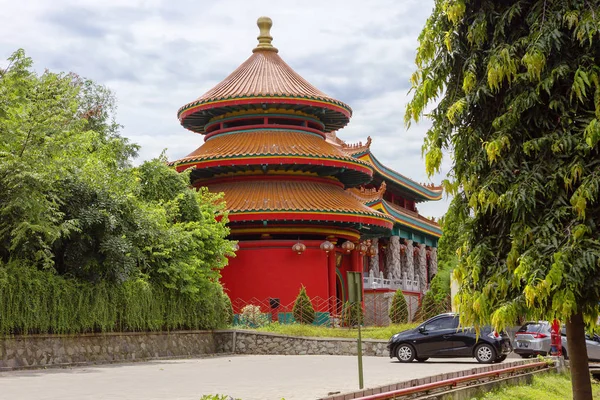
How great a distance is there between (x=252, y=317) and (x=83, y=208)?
1067cm

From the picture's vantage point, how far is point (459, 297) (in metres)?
12.2

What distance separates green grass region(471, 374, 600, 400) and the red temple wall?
14.2 metres

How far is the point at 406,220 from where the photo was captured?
163ft

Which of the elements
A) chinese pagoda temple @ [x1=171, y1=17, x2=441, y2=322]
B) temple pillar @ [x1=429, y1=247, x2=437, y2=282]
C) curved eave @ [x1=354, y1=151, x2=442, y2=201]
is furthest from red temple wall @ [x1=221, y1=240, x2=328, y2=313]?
temple pillar @ [x1=429, y1=247, x2=437, y2=282]

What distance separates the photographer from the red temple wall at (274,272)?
34344mm

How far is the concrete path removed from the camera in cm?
1446

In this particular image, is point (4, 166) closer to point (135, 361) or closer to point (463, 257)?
point (135, 361)

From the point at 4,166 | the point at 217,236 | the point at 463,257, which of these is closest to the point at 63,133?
the point at 4,166

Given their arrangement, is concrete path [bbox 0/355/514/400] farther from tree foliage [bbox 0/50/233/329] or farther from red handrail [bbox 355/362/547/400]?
tree foliage [bbox 0/50/233/329]

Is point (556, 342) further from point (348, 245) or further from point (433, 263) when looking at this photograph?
point (433, 263)

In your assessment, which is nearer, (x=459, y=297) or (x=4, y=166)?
(x=459, y=297)

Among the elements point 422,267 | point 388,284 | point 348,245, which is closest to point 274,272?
point 348,245

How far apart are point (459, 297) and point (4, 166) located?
1197cm

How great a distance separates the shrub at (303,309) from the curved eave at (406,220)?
9.80 metres
